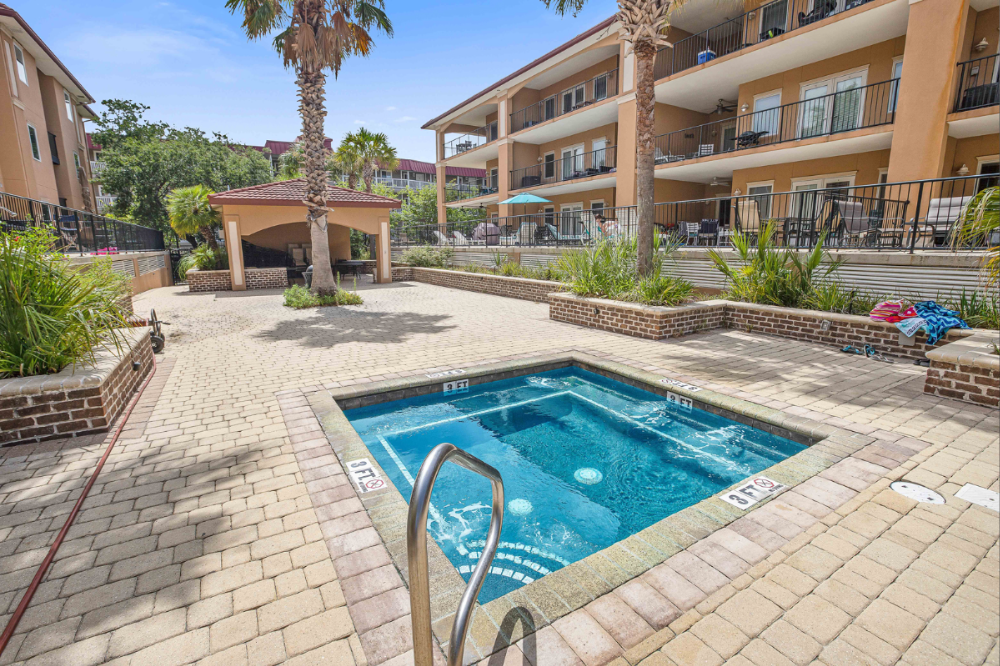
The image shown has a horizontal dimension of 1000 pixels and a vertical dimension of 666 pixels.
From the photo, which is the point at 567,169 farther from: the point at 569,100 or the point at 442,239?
the point at 442,239

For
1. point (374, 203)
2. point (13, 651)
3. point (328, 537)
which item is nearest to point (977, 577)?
point (328, 537)

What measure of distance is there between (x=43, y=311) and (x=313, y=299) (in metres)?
8.32

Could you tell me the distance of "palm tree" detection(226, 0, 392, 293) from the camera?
11.7m

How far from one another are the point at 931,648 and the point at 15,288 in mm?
7140

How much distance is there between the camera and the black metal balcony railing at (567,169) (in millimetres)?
19973

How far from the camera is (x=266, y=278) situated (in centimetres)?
1794

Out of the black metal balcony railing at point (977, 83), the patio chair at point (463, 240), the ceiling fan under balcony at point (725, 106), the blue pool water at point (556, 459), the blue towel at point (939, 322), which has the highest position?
the ceiling fan under balcony at point (725, 106)

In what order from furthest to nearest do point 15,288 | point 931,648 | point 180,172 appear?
1. point 180,172
2. point 15,288
3. point 931,648

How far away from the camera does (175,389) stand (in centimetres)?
570

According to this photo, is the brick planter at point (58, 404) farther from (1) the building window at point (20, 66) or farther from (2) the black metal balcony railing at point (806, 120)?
(1) the building window at point (20, 66)

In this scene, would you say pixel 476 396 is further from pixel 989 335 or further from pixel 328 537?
pixel 989 335

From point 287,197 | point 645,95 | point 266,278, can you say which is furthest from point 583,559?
point 266,278

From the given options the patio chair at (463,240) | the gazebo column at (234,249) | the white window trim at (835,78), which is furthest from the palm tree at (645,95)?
the gazebo column at (234,249)

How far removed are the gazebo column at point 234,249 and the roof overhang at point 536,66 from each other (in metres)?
13.8
